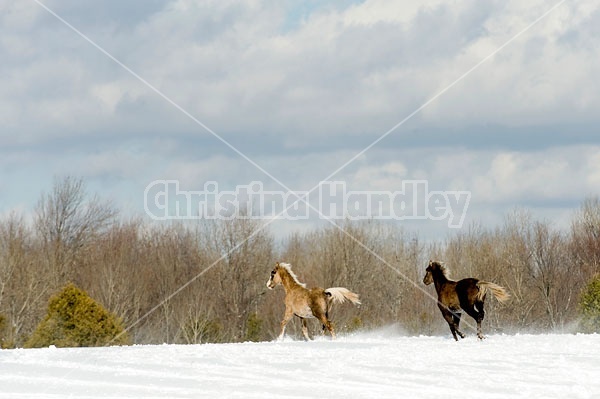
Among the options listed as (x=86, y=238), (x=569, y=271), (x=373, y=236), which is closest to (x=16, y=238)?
(x=86, y=238)

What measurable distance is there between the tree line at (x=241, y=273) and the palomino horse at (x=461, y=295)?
22.3 m

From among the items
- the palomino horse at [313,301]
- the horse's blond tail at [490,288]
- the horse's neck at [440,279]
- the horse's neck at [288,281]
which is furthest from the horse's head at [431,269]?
the horse's neck at [288,281]

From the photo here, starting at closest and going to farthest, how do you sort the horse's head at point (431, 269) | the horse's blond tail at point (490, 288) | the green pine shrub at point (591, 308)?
the horse's blond tail at point (490, 288), the horse's head at point (431, 269), the green pine shrub at point (591, 308)

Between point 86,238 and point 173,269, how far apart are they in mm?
8978

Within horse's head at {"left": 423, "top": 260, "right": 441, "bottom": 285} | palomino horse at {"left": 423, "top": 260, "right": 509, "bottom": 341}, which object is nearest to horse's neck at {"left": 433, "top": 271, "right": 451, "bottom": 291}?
palomino horse at {"left": 423, "top": 260, "right": 509, "bottom": 341}

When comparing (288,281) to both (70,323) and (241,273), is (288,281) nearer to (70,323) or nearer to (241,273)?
(70,323)

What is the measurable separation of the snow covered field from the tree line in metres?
26.7

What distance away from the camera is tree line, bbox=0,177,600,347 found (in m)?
45.2

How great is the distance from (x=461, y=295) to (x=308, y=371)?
25.2 feet

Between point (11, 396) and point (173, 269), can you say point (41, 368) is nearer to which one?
point (11, 396)

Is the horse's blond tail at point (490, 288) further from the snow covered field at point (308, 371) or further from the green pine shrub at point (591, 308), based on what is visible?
the green pine shrub at point (591, 308)

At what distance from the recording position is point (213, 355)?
13.7 metres

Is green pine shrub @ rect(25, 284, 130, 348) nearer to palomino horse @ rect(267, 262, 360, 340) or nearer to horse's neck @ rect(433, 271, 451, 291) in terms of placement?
palomino horse @ rect(267, 262, 360, 340)

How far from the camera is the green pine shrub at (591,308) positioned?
2611 cm
